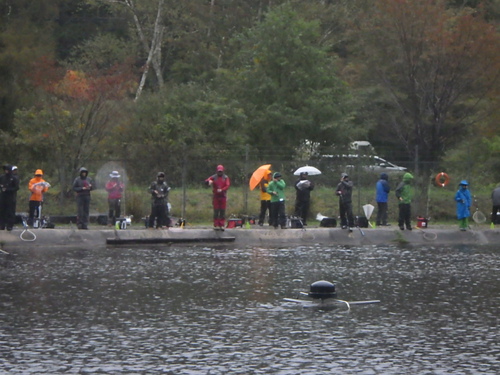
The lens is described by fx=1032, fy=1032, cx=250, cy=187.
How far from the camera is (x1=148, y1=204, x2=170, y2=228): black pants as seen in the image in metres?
29.7

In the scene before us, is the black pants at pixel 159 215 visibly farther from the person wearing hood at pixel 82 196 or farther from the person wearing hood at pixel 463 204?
the person wearing hood at pixel 463 204

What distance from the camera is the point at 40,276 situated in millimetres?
20938

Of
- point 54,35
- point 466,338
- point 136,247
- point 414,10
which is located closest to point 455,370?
point 466,338

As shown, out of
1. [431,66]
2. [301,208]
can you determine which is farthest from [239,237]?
[431,66]

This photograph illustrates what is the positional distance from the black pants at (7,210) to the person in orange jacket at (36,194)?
1659mm

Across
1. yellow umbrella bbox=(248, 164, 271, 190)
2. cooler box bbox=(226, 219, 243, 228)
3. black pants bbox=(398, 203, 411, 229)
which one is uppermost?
yellow umbrella bbox=(248, 164, 271, 190)

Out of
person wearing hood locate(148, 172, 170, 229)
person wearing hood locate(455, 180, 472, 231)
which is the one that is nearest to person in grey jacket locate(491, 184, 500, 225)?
person wearing hood locate(455, 180, 472, 231)

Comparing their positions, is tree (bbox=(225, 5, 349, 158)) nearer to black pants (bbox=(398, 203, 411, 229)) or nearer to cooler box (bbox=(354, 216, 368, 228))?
cooler box (bbox=(354, 216, 368, 228))

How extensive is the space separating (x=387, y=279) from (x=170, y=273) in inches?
179

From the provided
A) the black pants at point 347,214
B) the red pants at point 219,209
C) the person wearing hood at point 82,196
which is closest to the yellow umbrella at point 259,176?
the red pants at point 219,209

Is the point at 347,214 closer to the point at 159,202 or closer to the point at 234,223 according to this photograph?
the point at 234,223

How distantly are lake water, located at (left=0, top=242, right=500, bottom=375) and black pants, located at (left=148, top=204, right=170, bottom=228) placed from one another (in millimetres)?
4215

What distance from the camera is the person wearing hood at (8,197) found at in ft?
92.3

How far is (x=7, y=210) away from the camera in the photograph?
92.6ft
